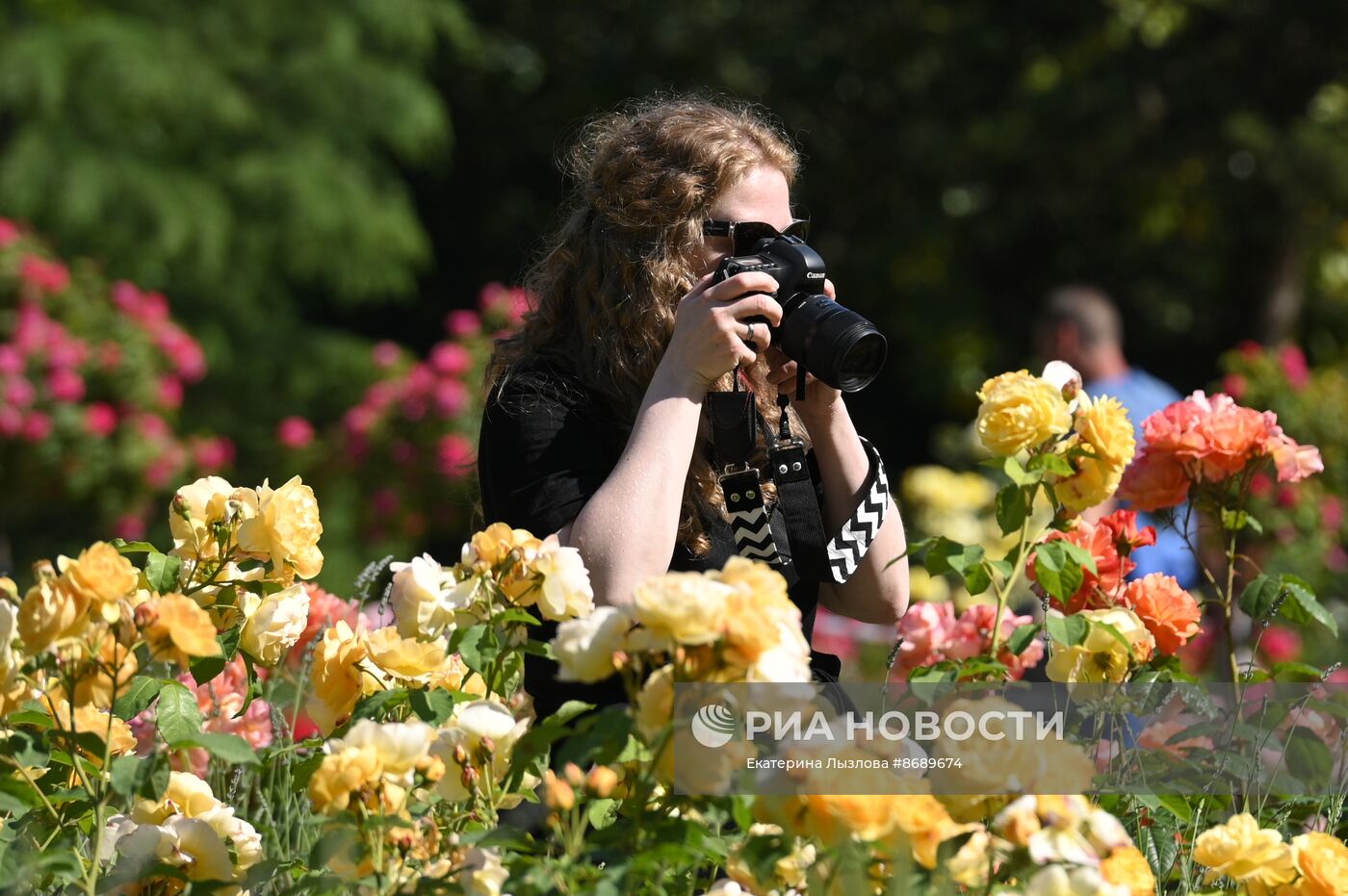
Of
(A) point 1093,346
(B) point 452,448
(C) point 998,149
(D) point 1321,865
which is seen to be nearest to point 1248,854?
(D) point 1321,865

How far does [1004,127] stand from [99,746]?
7.56 metres

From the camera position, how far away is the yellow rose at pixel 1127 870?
35.4 inches

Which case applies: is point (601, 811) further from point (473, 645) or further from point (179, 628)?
point (179, 628)

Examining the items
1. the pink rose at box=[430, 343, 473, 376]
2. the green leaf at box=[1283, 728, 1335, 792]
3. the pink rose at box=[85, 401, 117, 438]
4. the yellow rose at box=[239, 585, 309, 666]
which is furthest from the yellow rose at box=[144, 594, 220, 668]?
the pink rose at box=[85, 401, 117, 438]

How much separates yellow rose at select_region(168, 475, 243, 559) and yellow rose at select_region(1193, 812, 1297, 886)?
805mm

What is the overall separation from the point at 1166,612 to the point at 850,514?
383mm

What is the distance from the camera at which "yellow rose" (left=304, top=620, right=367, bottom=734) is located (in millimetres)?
1301

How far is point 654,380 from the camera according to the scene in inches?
58.2

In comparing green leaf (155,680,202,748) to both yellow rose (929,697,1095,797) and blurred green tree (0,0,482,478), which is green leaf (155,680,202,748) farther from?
blurred green tree (0,0,482,478)

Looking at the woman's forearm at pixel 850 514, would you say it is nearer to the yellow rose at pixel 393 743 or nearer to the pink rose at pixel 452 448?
the yellow rose at pixel 393 743

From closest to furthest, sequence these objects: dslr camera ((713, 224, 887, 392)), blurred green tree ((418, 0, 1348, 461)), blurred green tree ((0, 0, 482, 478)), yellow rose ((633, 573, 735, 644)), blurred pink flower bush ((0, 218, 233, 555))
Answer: yellow rose ((633, 573, 735, 644)) → dslr camera ((713, 224, 887, 392)) → blurred pink flower bush ((0, 218, 233, 555)) → blurred green tree ((0, 0, 482, 478)) → blurred green tree ((418, 0, 1348, 461))

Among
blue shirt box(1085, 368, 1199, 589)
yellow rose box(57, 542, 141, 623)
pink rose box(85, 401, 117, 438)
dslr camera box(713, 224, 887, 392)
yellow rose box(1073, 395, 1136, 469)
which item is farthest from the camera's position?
pink rose box(85, 401, 117, 438)

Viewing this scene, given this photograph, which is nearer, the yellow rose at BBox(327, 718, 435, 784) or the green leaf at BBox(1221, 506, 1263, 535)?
the yellow rose at BBox(327, 718, 435, 784)

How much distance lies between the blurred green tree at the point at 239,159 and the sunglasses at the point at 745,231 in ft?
20.8
